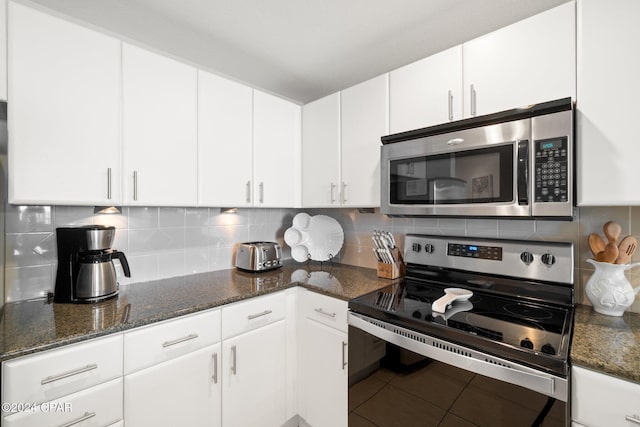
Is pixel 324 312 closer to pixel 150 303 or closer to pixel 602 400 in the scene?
pixel 150 303

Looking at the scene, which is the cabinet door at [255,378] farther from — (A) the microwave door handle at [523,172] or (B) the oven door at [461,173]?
(A) the microwave door handle at [523,172]

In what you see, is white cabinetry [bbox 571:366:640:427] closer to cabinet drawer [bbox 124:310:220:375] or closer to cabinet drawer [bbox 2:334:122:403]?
cabinet drawer [bbox 124:310:220:375]

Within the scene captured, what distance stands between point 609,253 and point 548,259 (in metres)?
0.21

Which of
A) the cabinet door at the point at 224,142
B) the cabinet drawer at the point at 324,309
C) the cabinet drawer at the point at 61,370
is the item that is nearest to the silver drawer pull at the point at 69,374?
the cabinet drawer at the point at 61,370

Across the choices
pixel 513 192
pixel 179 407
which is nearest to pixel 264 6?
pixel 513 192

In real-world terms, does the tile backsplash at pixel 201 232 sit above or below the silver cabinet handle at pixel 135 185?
below

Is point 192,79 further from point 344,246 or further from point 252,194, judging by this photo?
point 344,246

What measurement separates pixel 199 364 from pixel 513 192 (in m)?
1.59

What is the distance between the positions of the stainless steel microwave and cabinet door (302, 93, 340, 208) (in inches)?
16.0

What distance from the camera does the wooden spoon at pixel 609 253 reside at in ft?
3.87

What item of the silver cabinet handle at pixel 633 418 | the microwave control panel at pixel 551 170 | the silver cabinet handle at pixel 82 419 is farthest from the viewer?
the microwave control panel at pixel 551 170

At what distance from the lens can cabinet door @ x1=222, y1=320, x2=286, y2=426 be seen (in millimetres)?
1461

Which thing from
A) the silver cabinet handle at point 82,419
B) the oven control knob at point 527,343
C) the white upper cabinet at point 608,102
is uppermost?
the white upper cabinet at point 608,102

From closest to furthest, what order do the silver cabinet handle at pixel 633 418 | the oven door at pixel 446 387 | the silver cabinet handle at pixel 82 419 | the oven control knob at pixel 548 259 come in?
the silver cabinet handle at pixel 633 418, the oven door at pixel 446 387, the silver cabinet handle at pixel 82 419, the oven control knob at pixel 548 259
